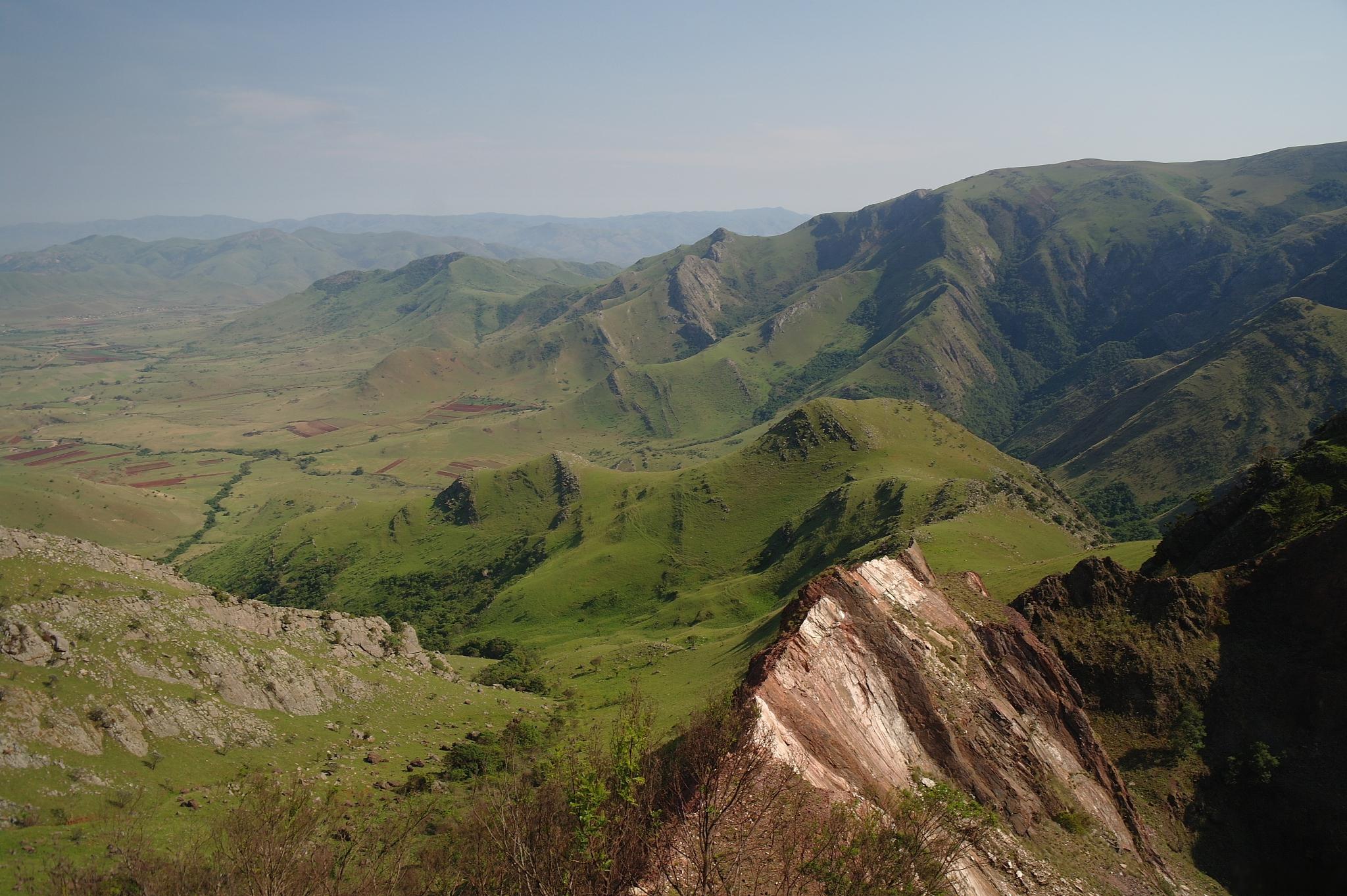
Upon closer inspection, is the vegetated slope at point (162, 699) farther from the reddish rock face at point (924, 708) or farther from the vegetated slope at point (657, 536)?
the reddish rock face at point (924, 708)

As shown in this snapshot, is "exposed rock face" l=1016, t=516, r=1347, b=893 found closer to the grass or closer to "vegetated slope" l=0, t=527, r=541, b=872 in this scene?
"vegetated slope" l=0, t=527, r=541, b=872

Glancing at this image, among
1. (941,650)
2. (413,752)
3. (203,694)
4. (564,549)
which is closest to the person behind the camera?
(941,650)

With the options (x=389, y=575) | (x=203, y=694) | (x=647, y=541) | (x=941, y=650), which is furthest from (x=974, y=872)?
(x=389, y=575)

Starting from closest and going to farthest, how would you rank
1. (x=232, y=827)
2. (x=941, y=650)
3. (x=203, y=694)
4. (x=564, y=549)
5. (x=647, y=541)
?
1. (x=232, y=827)
2. (x=941, y=650)
3. (x=203, y=694)
4. (x=647, y=541)
5. (x=564, y=549)

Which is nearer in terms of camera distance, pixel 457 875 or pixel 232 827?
pixel 457 875

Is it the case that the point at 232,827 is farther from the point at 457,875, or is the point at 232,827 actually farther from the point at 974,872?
the point at 974,872

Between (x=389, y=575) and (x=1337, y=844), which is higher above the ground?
(x=1337, y=844)
